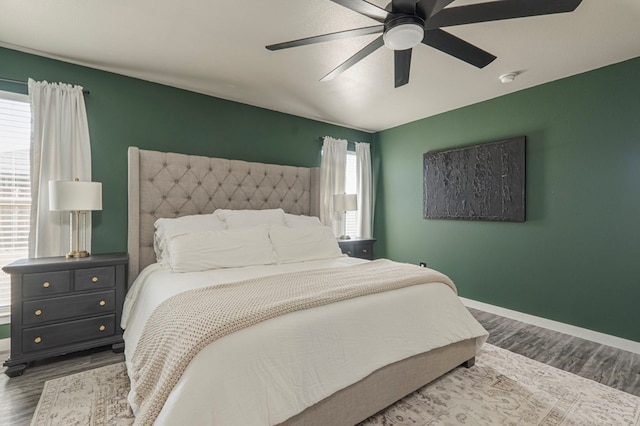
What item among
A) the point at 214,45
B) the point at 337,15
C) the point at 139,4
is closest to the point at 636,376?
the point at 337,15

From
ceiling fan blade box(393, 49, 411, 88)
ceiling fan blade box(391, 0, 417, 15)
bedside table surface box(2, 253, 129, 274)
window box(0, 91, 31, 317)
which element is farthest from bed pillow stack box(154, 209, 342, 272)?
ceiling fan blade box(391, 0, 417, 15)

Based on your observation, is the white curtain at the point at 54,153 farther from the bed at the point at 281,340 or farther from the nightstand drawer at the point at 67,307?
the nightstand drawer at the point at 67,307

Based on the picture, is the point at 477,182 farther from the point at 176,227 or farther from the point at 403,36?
the point at 176,227

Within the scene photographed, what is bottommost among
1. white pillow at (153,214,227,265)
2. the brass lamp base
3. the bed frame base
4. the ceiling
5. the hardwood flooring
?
the hardwood flooring

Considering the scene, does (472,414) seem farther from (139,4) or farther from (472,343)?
(139,4)

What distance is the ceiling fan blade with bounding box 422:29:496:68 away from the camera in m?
1.78

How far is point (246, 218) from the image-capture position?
309 cm

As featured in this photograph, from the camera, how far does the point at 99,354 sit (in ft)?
8.14

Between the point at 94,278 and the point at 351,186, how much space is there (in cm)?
346

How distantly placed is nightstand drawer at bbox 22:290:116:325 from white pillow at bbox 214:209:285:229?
1108 mm

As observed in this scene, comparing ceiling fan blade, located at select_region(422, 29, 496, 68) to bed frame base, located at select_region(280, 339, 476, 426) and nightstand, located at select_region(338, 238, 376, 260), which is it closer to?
bed frame base, located at select_region(280, 339, 476, 426)

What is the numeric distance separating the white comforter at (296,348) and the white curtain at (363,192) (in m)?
2.64

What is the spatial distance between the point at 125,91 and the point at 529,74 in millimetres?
3971

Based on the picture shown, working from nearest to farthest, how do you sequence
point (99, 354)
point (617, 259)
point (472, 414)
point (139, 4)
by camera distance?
point (472, 414)
point (139, 4)
point (99, 354)
point (617, 259)
